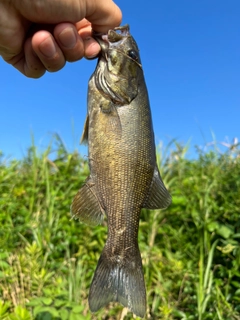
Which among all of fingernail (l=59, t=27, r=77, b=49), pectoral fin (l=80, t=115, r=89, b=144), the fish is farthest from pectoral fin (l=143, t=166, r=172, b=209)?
fingernail (l=59, t=27, r=77, b=49)

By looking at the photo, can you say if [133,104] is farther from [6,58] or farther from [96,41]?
[6,58]

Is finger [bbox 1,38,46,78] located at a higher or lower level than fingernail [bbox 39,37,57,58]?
higher

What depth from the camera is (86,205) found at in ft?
5.82

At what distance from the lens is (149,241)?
370 centimetres

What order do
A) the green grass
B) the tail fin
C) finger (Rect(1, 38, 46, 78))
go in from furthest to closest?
the green grass, finger (Rect(1, 38, 46, 78)), the tail fin

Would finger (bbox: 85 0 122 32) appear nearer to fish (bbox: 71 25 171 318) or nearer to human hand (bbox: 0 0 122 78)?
human hand (bbox: 0 0 122 78)

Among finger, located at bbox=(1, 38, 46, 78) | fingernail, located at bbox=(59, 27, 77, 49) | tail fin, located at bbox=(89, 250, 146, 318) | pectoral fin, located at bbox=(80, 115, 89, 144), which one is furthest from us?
finger, located at bbox=(1, 38, 46, 78)

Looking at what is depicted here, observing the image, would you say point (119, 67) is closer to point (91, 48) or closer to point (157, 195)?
point (91, 48)

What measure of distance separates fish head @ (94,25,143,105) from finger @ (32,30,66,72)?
9.8 inches

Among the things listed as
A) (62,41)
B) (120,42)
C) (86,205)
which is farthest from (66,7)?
(86,205)

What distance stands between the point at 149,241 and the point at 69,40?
2371 millimetres

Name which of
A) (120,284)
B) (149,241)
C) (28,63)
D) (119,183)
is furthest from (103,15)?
(149,241)

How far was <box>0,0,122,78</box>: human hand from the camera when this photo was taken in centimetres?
187

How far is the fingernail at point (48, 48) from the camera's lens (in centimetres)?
191
